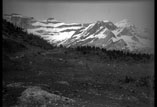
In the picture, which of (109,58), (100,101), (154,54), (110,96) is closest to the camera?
(154,54)

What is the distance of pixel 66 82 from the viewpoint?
1283cm

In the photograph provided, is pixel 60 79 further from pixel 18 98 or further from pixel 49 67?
pixel 18 98

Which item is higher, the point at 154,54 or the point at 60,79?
the point at 154,54

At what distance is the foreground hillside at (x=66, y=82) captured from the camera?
9.62 metres

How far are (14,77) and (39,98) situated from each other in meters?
4.05

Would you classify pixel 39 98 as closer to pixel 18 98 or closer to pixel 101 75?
pixel 18 98

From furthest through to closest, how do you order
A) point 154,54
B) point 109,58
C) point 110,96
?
1. point 109,58
2. point 110,96
3. point 154,54

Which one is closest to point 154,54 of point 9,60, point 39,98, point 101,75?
point 39,98

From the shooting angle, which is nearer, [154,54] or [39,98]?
[154,54]

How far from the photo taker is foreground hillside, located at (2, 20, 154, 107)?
9625mm

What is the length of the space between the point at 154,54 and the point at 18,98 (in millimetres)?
7007

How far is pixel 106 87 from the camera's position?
13.0m

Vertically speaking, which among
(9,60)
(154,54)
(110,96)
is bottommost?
(110,96)

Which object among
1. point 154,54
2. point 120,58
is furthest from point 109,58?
point 154,54
